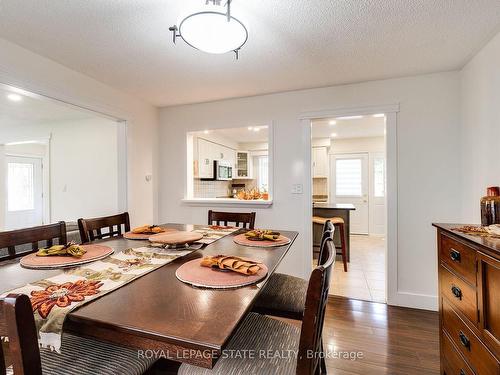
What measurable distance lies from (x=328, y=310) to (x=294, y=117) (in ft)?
6.61

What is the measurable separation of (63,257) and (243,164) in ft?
→ 18.1

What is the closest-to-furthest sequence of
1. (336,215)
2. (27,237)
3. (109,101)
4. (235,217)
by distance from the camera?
(27,237) < (235,217) < (109,101) < (336,215)

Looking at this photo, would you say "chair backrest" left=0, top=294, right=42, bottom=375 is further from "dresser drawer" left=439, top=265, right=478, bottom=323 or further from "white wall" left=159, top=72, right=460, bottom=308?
"white wall" left=159, top=72, right=460, bottom=308

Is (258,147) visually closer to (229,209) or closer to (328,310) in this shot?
(229,209)

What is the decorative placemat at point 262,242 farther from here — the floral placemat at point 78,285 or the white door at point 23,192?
the white door at point 23,192

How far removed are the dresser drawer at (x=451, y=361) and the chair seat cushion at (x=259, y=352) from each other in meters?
0.82

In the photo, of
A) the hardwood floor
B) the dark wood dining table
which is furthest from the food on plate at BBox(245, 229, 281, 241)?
the hardwood floor

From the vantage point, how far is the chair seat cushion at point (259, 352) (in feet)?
3.23

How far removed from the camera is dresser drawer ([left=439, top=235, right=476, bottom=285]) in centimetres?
118

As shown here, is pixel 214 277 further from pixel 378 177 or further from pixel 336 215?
pixel 378 177

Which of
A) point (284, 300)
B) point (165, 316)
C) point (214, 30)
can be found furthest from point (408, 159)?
point (165, 316)

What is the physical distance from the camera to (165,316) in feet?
2.52

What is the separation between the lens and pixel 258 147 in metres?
6.74

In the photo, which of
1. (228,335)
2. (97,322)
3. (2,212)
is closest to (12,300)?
(97,322)
